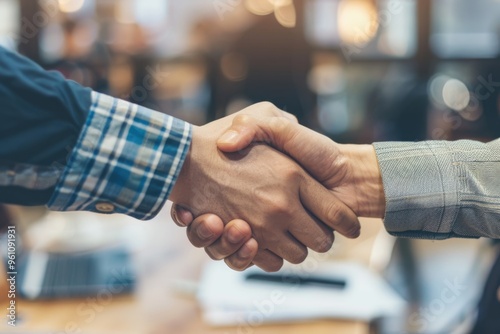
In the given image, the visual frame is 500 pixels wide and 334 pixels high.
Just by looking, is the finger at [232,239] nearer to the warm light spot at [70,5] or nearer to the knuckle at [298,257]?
the knuckle at [298,257]

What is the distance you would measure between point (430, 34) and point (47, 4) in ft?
9.02

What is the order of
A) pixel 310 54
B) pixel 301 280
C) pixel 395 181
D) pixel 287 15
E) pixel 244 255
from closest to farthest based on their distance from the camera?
pixel 395 181 → pixel 244 255 → pixel 301 280 → pixel 287 15 → pixel 310 54

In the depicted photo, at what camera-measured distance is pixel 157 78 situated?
4.64 meters

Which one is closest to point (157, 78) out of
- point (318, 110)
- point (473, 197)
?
point (318, 110)

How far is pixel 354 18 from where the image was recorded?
15.2ft

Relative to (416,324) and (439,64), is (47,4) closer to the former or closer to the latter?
(439,64)

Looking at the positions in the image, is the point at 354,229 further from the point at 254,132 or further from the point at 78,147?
the point at 78,147

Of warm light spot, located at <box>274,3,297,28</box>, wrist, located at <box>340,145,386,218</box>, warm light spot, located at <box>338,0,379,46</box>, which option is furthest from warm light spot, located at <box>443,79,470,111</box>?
wrist, located at <box>340,145,386,218</box>

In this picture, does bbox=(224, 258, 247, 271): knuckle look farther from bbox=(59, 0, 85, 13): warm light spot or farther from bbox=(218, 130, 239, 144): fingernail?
bbox=(59, 0, 85, 13): warm light spot

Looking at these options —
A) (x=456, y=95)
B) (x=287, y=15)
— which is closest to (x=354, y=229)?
(x=287, y=15)

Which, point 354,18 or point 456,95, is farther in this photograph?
point 354,18

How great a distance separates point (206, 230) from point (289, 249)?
185 mm

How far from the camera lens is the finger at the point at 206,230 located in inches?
47.0

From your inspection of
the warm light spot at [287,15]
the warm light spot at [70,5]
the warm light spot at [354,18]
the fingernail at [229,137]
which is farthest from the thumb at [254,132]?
the warm light spot at [354,18]
